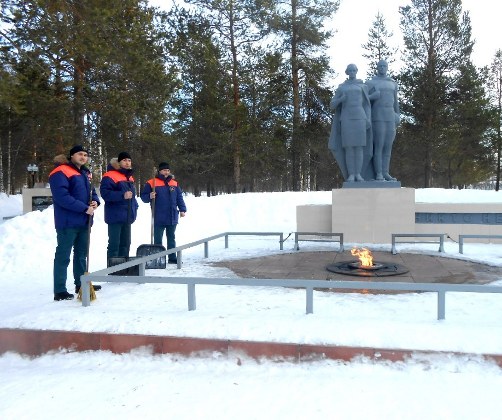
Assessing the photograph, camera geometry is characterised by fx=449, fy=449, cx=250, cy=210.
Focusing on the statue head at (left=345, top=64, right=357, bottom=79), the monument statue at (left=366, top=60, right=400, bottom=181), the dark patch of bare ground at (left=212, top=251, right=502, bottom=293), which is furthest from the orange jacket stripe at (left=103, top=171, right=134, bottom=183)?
the monument statue at (left=366, top=60, right=400, bottom=181)

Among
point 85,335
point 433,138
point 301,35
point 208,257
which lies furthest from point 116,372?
point 433,138

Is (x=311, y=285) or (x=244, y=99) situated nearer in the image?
(x=311, y=285)

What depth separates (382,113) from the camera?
10.6 m

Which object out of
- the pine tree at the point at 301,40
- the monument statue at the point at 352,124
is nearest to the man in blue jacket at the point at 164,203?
the monument statue at the point at 352,124

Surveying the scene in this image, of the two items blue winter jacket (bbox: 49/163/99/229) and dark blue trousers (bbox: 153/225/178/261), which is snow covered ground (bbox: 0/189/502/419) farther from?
dark blue trousers (bbox: 153/225/178/261)

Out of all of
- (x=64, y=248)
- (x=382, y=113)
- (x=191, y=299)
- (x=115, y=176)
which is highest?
(x=382, y=113)

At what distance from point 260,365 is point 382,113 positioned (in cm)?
846

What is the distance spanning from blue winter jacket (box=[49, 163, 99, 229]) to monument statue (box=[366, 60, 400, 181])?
7.68 meters

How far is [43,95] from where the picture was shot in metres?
16.5

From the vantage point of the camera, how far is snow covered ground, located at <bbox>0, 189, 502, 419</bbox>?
9.56 ft

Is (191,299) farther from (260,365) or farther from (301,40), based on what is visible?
(301,40)

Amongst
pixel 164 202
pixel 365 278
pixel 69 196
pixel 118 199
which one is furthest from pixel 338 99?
pixel 69 196

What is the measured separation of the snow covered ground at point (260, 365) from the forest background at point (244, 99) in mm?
13490

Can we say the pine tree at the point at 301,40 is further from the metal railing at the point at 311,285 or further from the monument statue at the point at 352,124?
the metal railing at the point at 311,285
